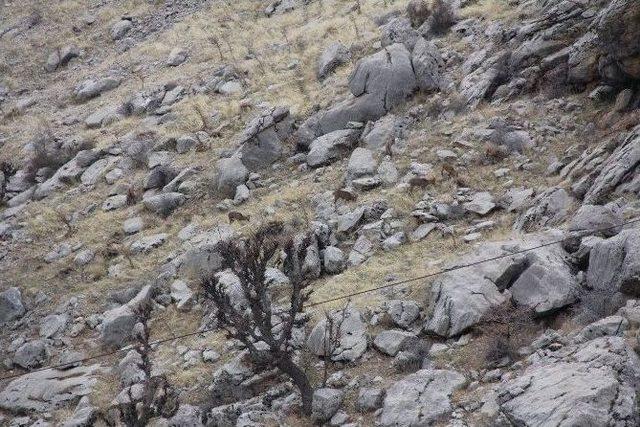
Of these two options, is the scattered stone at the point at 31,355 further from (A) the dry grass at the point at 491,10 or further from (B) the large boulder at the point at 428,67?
(A) the dry grass at the point at 491,10

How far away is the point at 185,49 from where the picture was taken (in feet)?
78.0

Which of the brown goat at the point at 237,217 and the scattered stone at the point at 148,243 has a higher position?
the brown goat at the point at 237,217

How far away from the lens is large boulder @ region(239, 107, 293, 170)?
50.7 ft

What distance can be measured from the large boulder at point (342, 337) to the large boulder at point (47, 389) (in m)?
3.97

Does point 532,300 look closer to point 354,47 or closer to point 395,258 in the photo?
point 395,258

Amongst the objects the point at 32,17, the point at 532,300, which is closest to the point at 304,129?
the point at 532,300

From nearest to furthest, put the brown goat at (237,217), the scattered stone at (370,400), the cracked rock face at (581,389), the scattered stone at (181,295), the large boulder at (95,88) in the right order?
the cracked rock face at (581,389)
the scattered stone at (370,400)
the scattered stone at (181,295)
the brown goat at (237,217)
the large boulder at (95,88)

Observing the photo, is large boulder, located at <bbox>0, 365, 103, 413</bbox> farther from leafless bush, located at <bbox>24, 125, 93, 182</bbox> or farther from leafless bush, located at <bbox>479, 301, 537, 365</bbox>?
leafless bush, located at <bbox>24, 125, 93, 182</bbox>

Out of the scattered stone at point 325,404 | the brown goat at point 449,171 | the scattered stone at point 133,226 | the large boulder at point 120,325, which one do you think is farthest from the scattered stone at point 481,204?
the scattered stone at point 133,226

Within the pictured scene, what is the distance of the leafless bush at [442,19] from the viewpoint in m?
17.3

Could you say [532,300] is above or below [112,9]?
below

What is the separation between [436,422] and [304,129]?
33.1ft

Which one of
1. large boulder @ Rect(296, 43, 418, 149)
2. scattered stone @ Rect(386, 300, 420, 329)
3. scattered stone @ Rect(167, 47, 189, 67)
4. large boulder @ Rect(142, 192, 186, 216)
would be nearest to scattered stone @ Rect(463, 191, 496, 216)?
scattered stone @ Rect(386, 300, 420, 329)

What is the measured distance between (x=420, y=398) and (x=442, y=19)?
12.9 m
